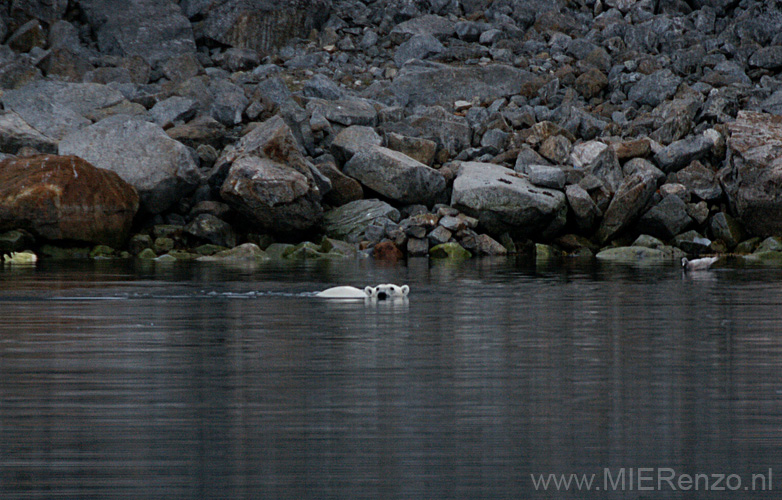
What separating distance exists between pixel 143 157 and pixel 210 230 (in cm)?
268

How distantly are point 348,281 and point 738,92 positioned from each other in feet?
86.2

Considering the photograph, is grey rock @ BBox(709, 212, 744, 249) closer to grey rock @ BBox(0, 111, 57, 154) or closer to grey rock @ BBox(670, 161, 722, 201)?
grey rock @ BBox(670, 161, 722, 201)

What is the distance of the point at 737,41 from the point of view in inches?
1822

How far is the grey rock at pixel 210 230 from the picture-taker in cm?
2948

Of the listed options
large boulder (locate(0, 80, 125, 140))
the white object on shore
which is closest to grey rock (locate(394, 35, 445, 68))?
large boulder (locate(0, 80, 125, 140))

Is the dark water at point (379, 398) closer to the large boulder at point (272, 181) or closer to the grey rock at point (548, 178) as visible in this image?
the large boulder at point (272, 181)

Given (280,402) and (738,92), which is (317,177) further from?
(280,402)

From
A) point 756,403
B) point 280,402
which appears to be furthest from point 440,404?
point 756,403

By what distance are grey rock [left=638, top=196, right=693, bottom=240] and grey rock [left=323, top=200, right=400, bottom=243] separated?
7.34 meters

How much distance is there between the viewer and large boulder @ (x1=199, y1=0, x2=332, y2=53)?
48.8 m

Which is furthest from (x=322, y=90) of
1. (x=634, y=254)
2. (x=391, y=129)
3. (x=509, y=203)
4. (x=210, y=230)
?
(x=634, y=254)

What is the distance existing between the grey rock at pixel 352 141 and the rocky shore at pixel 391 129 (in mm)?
98

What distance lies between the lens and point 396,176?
31.0 meters

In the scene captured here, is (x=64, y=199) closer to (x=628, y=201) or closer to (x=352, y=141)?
(x=352, y=141)
